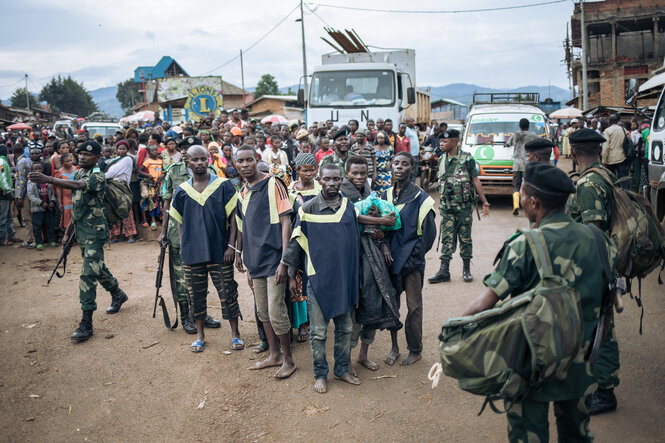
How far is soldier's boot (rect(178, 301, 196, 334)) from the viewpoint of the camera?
18.4 ft

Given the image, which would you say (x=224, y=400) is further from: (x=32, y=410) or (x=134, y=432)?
(x=32, y=410)

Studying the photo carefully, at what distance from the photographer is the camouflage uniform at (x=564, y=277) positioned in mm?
2396

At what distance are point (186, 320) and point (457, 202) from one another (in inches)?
143

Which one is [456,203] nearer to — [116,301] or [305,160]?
[305,160]

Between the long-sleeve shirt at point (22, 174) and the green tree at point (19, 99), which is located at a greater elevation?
the green tree at point (19, 99)

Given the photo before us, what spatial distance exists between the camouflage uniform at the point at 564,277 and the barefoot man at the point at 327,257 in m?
1.66

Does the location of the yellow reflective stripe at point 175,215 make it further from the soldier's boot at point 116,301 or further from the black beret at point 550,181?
the black beret at point 550,181

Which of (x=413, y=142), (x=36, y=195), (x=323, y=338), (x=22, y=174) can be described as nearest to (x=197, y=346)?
(x=323, y=338)

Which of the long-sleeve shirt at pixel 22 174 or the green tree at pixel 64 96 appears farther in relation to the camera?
the green tree at pixel 64 96

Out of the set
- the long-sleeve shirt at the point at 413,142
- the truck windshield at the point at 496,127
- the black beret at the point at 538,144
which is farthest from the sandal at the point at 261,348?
the long-sleeve shirt at the point at 413,142

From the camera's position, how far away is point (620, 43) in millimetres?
33312

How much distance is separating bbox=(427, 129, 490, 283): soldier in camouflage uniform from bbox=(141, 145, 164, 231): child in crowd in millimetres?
5658

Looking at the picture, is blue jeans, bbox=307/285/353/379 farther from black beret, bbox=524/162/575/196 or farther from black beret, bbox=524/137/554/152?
black beret, bbox=524/137/554/152

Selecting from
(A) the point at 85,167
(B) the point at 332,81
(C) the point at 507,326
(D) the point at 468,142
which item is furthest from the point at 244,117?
(C) the point at 507,326
